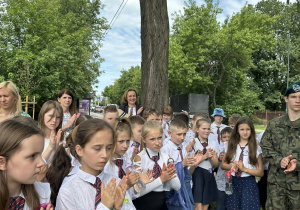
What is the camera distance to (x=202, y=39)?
25766 millimetres

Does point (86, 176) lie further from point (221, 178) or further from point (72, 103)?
point (221, 178)

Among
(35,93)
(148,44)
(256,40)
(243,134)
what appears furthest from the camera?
(256,40)

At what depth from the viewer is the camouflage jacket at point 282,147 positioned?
3.52 m

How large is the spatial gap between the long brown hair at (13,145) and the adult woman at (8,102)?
211 centimetres

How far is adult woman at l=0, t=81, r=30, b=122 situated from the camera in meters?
3.61

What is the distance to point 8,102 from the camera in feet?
12.0

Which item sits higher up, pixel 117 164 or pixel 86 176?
pixel 86 176

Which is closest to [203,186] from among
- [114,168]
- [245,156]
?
[245,156]

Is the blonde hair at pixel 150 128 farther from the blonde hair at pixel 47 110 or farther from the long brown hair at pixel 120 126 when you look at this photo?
the blonde hair at pixel 47 110

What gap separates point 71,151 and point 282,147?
284 cm

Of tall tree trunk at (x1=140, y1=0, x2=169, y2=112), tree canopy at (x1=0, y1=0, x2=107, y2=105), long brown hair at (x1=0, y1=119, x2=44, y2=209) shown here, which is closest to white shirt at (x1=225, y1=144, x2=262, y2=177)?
tall tree trunk at (x1=140, y1=0, x2=169, y2=112)

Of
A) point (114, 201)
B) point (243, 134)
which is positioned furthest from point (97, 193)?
point (243, 134)

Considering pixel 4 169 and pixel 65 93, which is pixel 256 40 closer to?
pixel 65 93

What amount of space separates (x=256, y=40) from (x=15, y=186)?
24767mm
